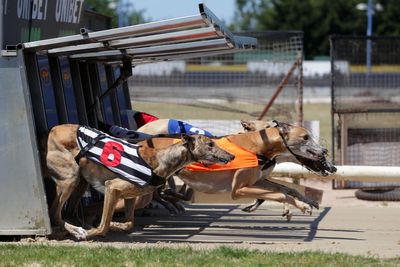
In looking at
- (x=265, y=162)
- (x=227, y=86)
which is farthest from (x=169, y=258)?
(x=227, y=86)

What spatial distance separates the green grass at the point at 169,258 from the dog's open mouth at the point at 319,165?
2136 mm

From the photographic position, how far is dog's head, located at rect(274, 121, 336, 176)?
10.1m

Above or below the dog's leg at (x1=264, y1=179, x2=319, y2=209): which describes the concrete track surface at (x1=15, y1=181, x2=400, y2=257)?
below

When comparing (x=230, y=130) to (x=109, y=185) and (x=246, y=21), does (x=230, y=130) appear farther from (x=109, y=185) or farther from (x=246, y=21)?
(x=246, y=21)

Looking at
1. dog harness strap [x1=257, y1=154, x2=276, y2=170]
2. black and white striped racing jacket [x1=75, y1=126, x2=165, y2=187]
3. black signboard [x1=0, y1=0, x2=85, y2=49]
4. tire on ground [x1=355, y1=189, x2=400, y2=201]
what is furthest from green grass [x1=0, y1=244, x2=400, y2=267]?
tire on ground [x1=355, y1=189, x2=400, y2=201]

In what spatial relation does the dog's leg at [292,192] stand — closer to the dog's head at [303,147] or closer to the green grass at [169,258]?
the dog's head at [303,147]

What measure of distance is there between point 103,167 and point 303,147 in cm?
233

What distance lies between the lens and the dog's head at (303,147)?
10.1 meters

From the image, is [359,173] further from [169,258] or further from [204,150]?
[169,258]

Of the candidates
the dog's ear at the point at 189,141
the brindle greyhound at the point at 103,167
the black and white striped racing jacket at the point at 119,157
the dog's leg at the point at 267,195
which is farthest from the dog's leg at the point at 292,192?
the black and white striped racing jacket at the point at 119,157

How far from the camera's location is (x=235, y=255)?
8031mm

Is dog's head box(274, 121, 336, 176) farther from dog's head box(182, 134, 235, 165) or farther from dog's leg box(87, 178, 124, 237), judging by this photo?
dog's leg box(87, 178, 124, 237)

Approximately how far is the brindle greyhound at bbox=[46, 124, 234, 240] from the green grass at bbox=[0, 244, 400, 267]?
85 cm

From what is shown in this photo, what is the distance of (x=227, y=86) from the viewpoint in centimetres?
2923
